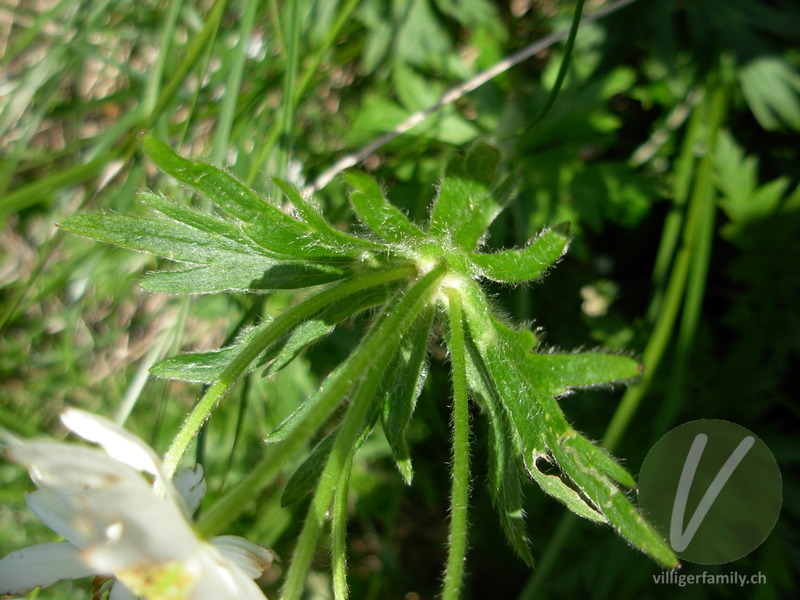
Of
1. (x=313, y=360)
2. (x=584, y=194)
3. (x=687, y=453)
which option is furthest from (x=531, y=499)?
(x=584, y=194)

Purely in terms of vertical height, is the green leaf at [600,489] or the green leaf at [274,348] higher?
the green leaf at [274,348]

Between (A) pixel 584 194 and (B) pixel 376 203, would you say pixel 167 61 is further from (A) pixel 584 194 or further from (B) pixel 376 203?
(A) pixel 584 194

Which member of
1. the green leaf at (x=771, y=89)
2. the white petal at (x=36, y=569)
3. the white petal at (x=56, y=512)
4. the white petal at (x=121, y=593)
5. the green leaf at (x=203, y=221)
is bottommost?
the white petal at (x=121, y=593)

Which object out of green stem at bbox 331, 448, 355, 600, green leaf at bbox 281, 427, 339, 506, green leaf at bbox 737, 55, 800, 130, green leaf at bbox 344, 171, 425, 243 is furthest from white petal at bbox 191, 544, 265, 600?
green leaf at bbox 737, 55, 800, 130

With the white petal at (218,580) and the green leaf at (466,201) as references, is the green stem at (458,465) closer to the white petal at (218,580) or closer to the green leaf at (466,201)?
the green leaf at (466,201)

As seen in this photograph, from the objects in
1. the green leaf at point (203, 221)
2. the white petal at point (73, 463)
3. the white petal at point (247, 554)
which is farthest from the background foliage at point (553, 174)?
the white petal at point (73, 463)

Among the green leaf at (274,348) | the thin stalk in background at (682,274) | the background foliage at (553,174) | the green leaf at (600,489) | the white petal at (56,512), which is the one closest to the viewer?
the white petal at (56,512)

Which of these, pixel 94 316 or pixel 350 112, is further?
pixel 94 316
